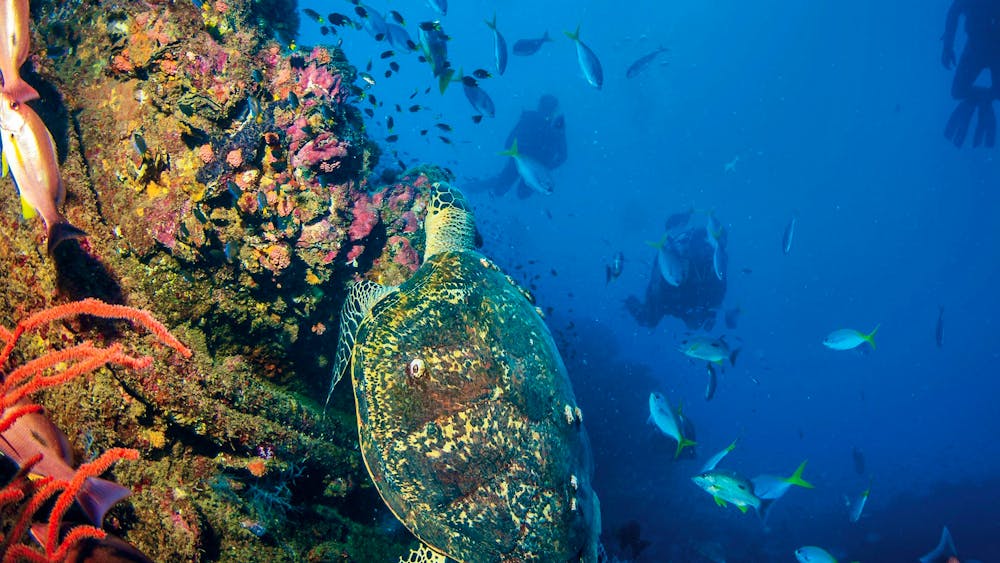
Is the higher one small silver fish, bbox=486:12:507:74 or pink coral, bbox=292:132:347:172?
small silver fish, bbox=486:12:507:74

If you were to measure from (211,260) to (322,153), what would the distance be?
1.29 meters

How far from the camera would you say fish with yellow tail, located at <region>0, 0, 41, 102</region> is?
1.61 m

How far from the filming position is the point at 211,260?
313 cm

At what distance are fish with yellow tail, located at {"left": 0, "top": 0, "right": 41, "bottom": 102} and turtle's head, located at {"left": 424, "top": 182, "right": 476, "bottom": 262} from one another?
2487mm

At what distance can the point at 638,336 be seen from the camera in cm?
4050

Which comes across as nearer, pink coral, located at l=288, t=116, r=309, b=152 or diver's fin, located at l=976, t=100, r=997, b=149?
pink coral, located at l=288, t=116, r=309, b=152

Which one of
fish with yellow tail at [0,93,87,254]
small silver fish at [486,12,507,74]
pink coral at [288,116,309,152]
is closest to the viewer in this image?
fish with yellow tail at [0,93,87,254]

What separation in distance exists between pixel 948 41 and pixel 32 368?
21.5 metres

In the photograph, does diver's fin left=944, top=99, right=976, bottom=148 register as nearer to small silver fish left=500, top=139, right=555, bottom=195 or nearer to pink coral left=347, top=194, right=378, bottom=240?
small silver fish left=500, top=139, right=555, bottom=195

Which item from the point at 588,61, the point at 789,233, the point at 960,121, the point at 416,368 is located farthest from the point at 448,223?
the point at 960,121

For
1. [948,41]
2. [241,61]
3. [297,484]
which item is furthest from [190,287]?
[948,41]

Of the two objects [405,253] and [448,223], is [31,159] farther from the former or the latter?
[405,253]

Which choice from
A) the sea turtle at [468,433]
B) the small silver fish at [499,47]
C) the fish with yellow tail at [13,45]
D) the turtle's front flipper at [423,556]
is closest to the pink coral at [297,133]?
the sea turtle at [468,433]

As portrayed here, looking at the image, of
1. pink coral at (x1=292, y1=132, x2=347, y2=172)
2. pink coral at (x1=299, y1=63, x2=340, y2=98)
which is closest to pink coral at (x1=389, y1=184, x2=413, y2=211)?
pink coral at (x1=292, y1=132, x2=347, y2=172)
